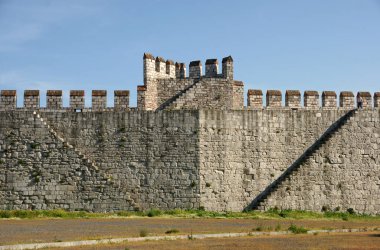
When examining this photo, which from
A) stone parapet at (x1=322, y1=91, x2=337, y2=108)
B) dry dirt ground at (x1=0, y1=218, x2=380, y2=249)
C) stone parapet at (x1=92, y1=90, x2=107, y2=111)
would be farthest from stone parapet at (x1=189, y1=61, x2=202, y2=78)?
dry dirt ground at (x1=0, y1=218, x2=380, y2=249)

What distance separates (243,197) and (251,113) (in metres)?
4.13

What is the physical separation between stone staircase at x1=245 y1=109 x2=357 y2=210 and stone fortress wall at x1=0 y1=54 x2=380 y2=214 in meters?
0.06

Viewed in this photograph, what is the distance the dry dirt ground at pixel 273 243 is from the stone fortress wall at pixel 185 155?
12436 millimetres

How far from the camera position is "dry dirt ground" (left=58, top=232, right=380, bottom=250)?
75.4ft

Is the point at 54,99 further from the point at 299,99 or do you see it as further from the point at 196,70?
the point at 299,99

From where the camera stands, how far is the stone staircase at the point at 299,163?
129 ft

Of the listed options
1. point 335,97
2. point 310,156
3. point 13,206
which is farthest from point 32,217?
point 335,97

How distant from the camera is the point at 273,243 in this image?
2427cm

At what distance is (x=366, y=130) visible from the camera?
41.3m

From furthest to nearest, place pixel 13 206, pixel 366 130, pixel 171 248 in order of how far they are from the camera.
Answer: pixel 366 130
pixel 13 206
pixel 171 248

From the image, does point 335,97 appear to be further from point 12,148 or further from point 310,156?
point 12,148

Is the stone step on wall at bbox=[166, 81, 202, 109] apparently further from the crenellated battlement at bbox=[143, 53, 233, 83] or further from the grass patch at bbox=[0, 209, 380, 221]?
the grass patch at bbox=[0, 209, 380, 221]

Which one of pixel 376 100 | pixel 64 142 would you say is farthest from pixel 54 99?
pixel 376 100

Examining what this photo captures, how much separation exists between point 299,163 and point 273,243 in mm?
16357
